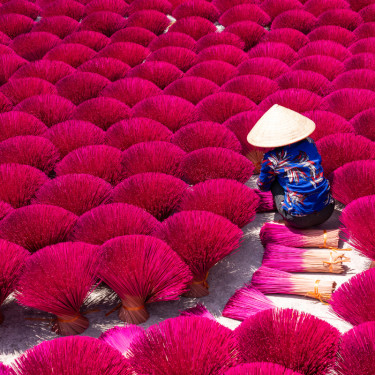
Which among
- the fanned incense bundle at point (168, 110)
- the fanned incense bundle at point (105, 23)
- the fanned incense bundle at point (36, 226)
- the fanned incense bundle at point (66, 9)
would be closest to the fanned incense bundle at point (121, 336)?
the fanned incense bundle at point (36, 226)

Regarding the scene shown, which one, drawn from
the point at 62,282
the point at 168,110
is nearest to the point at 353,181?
the point at 168,110

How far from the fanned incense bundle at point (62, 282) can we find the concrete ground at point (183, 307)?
46mm

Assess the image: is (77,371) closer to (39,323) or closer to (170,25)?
(39,323)

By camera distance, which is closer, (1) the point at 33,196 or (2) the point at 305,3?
(1) the point at 33,196

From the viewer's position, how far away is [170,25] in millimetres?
2805

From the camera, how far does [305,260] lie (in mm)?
1419

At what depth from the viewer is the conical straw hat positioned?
146 cm

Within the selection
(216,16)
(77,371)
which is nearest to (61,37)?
(216,16)

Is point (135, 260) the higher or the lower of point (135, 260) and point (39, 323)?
the higher

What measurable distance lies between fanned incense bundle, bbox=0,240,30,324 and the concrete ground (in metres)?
0.05

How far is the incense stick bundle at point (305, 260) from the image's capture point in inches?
55.1

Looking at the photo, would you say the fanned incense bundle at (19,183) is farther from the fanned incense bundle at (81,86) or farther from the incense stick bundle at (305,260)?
the incense stick bundle at (305,260)

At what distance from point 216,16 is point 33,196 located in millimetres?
1602

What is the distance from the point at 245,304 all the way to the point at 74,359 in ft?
1.44
